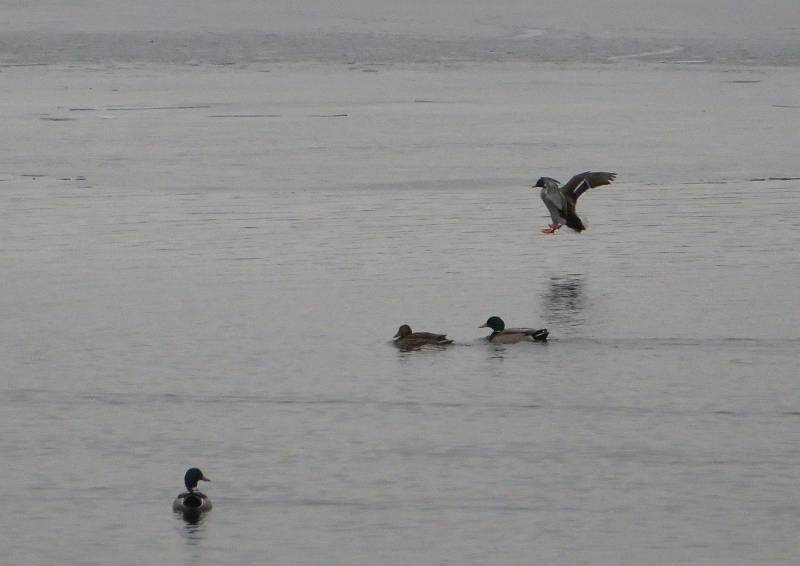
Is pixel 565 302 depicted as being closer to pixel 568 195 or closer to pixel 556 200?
pixel 556 200

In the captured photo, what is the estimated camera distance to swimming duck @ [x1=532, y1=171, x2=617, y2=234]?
20.1 metres

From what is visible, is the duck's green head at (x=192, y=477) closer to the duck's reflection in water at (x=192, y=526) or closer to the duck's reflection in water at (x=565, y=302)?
the duck's reflection in water at (x=192, y=526)

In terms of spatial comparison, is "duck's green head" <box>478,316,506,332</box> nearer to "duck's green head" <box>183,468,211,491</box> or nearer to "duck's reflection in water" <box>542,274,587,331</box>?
"duck's reflection in water" <box>542,274,587,331</box>

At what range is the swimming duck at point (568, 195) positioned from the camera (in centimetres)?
2012

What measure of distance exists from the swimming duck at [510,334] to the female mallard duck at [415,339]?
1.48ft

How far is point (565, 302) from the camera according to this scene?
1702 cm

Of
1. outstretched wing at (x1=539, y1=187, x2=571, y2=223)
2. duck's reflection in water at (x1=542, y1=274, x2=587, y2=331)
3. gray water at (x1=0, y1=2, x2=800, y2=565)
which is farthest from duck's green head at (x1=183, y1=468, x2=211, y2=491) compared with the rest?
outstretched wing at (x1=539, y1=187, x2=571, y2=223)

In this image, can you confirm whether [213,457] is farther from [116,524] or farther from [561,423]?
[561,423]

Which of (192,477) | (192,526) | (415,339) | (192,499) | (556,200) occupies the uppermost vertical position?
(556,200)

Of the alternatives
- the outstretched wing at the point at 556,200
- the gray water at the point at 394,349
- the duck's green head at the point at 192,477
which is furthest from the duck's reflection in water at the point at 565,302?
the duck's green head at the point at 192,477

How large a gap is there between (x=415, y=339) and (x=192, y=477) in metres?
4.55

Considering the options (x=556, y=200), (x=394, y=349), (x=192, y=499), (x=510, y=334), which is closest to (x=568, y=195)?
(x=556, y=200)

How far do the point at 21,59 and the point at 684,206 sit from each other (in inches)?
1674

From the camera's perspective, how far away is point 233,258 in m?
19.5
